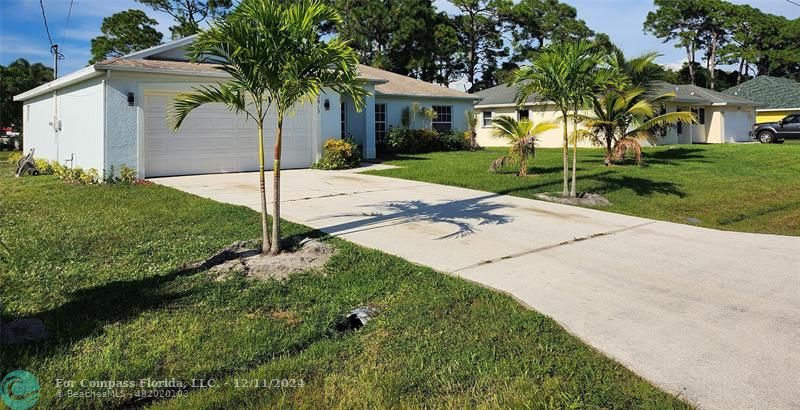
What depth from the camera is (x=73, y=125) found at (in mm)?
15188

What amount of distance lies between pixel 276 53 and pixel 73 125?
11920mm

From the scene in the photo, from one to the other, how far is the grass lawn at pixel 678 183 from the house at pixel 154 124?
302 centimetres

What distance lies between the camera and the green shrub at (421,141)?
71.7ft

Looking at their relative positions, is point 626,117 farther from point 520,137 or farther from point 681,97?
point 681,97

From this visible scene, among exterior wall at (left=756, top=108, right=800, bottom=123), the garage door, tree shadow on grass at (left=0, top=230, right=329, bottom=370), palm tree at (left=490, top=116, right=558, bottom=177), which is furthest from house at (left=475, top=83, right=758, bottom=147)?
tree shadow on grass at (left=0, top=230, right=329, bottom=370)

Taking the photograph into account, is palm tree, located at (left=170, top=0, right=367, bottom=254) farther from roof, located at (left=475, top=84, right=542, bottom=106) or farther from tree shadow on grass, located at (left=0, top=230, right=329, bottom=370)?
roof, located at (left=475, top=84, right=542, bottom=106)

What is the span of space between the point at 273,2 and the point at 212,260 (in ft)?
9.56

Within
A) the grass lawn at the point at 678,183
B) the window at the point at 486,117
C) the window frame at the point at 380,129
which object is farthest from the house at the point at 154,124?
the window at the point at 486,117

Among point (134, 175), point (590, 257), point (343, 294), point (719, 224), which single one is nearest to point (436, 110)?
point (134, 175)

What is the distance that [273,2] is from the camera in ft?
20.2

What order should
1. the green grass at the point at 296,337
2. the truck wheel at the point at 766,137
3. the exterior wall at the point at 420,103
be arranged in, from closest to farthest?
1. the green grass at the point at 296,337
2. the exterior wall at the point at 420,103
3. the truck wheel at the point at 766,137

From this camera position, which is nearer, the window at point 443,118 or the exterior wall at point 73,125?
the exterior wall at point 73,125

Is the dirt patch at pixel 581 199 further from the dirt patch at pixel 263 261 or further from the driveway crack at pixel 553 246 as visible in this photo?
the dirt patch at pixel 263 261

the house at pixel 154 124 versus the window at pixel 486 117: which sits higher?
the window at pixel 486 117
